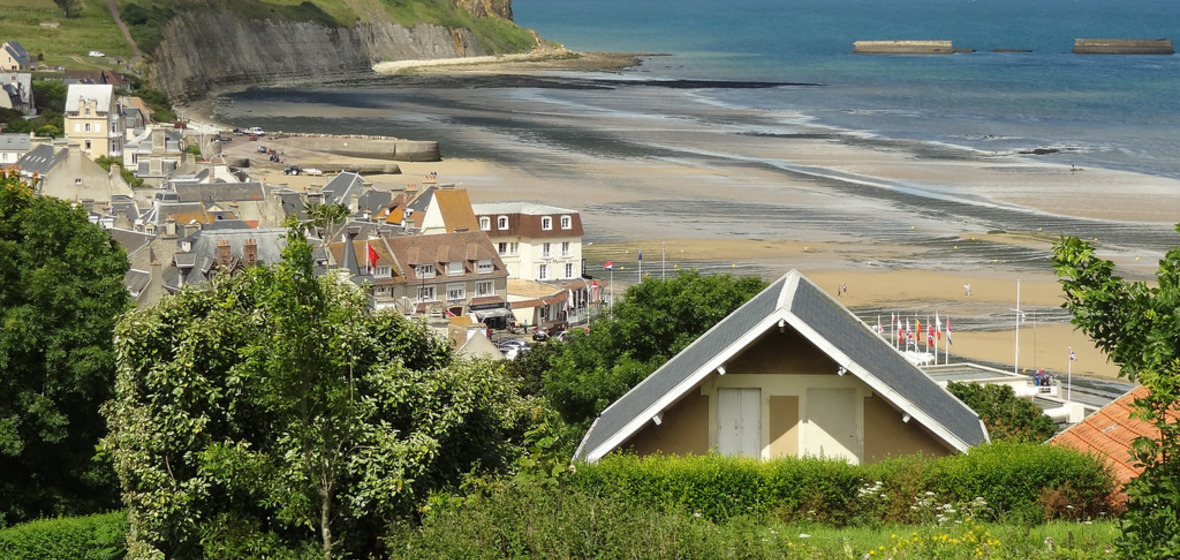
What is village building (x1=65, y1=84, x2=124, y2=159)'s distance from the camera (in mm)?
110375

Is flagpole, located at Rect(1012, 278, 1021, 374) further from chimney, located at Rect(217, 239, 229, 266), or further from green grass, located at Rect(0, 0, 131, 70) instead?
green grass, located at Rect(0, 0, 131, 70)

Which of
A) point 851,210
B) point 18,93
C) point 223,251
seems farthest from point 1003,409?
point 18,93

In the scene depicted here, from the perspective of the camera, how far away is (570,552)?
11805 mm

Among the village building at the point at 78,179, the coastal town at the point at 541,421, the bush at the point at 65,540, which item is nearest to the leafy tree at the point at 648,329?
the coastal town at the point at 541,421

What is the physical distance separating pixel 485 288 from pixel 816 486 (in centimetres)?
4615

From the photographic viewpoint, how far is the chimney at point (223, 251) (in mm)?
50781

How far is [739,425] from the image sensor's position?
1509 centimetres

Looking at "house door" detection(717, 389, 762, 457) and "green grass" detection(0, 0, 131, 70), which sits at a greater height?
"green grass" detection(0, 0, 131, 70)

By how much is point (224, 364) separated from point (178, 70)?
185229 millimetres

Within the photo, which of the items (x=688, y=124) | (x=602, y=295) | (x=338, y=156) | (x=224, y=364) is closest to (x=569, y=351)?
(x=224, y=364)

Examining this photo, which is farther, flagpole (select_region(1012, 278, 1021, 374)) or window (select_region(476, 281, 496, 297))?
window (select_region(476, 281, 496, 297))

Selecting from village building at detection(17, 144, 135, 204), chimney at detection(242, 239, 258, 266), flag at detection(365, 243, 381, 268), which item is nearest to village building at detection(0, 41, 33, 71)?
village building at detection(17, 144, 135, 204)

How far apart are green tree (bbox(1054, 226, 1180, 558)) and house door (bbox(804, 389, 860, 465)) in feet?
14.8

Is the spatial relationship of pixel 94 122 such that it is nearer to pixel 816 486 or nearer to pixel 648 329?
pixel 648 329
